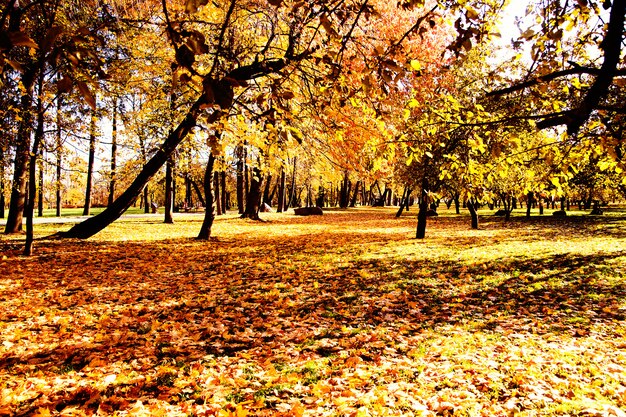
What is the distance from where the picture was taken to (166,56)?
10.2 meters

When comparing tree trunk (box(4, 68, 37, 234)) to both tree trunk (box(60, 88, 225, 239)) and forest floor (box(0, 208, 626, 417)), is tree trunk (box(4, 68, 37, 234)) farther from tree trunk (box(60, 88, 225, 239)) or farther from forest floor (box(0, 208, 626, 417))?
forest floor (box(0, 208, 626, 417))

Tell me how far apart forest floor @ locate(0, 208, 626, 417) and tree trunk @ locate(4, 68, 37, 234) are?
10.2ft

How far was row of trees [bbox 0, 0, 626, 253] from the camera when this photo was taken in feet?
9.18

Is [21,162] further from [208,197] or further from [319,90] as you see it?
[319,90]

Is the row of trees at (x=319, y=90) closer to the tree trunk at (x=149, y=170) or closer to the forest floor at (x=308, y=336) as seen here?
the tree trunk at (x=149, y=170)

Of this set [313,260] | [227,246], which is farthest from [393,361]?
[227,246]

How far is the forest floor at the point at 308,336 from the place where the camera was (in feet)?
11.6

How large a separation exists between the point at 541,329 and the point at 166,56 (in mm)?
10982

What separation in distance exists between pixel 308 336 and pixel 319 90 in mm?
3437

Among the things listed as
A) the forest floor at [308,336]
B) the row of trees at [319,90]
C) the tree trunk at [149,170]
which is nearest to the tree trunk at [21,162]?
the row of trees at [319,90]

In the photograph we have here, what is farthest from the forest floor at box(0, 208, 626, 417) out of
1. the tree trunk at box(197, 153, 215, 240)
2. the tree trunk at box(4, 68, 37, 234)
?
the tree trunk at box(197, 153, 215, 240)

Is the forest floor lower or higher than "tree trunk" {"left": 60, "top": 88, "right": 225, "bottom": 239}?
lower

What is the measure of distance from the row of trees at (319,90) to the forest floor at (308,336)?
2169 millimetres

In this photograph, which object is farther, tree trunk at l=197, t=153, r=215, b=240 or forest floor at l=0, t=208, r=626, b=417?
tree trunk at l=197, t=153, r=215, b=240
